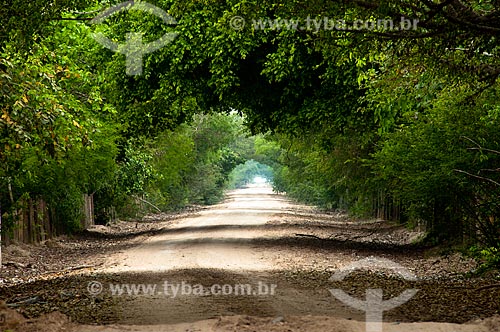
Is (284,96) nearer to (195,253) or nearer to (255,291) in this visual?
(195,253)

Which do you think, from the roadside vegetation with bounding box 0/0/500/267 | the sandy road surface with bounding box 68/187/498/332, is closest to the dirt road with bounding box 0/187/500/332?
the sandy road surface with bounding box 68/187/498/332

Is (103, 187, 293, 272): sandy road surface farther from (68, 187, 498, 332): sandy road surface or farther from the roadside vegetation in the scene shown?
the roadside vegetation

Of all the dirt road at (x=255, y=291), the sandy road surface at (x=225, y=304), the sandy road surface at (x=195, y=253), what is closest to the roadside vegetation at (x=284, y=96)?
the dirt road at (x=255, y=291)

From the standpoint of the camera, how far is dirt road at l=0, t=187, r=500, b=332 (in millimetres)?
9188

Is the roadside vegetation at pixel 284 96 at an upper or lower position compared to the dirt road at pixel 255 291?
upper

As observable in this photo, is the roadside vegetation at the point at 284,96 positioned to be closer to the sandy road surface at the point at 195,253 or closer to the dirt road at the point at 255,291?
the dirt road at the point at 255,291

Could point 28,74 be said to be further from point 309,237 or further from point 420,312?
point 309,237

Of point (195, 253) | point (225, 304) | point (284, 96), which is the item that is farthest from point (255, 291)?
point (284, 96)

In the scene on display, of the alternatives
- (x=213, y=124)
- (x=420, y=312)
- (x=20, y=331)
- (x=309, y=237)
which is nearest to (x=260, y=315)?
(x=420, y=312)

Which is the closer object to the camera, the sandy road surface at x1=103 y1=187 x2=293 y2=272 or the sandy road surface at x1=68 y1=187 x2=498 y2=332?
the sandy road surface at x1=68 y1=187 x2=498 y2=332

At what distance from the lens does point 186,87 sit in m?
21.2

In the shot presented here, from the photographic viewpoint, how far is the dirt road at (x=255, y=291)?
9188 mm

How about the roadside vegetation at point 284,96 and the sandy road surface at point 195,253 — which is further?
the sandy road surface at point 195,253

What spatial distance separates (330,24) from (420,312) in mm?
4296
